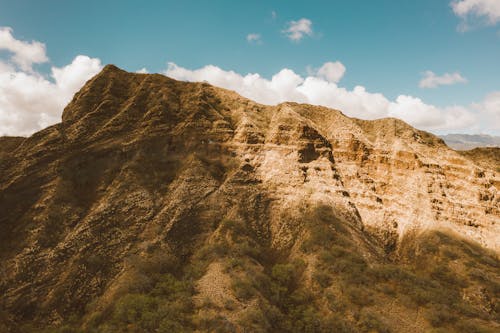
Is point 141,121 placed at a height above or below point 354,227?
above

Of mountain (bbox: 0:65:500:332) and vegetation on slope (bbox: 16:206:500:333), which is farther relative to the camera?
mountain (bbox: 0:65:500:332)

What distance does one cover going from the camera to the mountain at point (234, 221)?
4038cm

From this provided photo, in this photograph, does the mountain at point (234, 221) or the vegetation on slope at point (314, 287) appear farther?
the mountain at point (234, 221)

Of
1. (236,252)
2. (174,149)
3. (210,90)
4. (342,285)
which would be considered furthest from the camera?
(210,90)

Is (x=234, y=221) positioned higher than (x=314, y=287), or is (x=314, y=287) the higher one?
(x=234, y=221)

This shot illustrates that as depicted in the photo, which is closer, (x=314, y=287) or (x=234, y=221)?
(x=314, y=287)

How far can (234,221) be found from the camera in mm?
54125

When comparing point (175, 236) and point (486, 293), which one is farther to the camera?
point (175, 236)

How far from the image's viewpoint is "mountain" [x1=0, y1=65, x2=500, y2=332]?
1590 inches

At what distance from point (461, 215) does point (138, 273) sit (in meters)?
56.6

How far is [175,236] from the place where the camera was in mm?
51219

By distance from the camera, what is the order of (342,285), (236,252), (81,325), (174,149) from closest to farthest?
1. (81,325)
2. (342,285)
3. (236,252)
4. (174,149)

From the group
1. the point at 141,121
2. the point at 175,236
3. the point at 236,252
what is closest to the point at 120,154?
the point at 141,121

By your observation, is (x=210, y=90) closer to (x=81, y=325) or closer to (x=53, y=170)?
(x=53, y=170)
